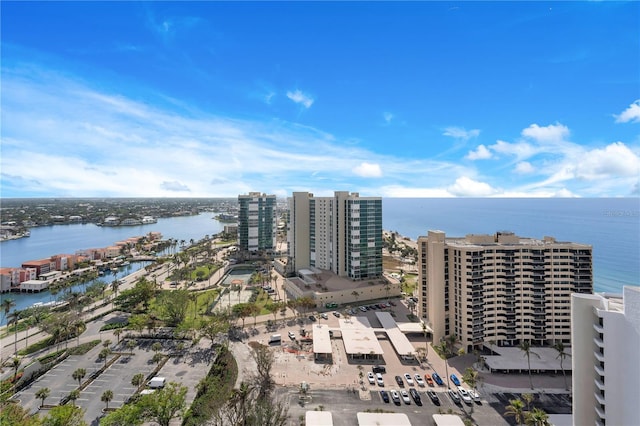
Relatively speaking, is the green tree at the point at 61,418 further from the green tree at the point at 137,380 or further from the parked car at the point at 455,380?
the parked car at the point at 455,380

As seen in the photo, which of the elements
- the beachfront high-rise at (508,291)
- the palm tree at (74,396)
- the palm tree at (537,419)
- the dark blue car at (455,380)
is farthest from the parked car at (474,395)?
the palm tree at (74,396)

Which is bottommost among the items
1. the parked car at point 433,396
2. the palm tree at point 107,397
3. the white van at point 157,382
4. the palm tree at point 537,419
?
the parked car at point 433,396

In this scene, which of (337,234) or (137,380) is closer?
(137,380)

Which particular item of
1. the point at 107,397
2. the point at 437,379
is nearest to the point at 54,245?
the point at 107,397

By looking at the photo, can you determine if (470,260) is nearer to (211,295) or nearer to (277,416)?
(277,416)

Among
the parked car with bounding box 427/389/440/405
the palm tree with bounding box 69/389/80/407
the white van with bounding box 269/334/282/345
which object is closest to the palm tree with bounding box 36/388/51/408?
the palm tree with bounding box 69/389/80/407

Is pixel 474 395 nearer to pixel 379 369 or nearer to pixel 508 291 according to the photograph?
pixel 379 369
